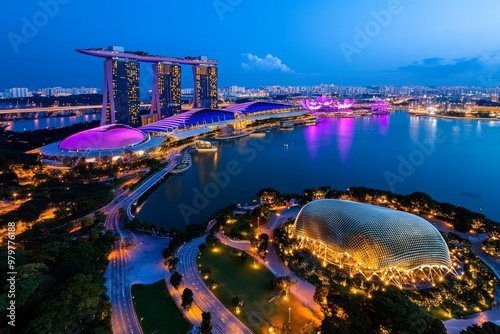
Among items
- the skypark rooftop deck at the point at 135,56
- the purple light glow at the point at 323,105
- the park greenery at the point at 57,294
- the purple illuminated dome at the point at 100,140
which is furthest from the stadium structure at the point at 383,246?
the purple light glow at the point at 323,105

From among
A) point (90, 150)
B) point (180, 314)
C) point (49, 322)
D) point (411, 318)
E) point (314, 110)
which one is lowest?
point (180, 314)

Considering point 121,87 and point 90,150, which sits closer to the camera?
point 90,150

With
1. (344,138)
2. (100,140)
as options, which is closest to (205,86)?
(344,138)

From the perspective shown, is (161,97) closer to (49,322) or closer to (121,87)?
(121,87)

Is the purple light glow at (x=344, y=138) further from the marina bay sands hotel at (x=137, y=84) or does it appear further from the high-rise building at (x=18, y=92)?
the high-rise building at (x=18, y=92)

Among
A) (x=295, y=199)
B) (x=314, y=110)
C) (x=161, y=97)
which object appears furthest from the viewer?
(x=314, y=110)

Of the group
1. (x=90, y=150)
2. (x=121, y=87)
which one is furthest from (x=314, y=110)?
(x=90, y=150)
